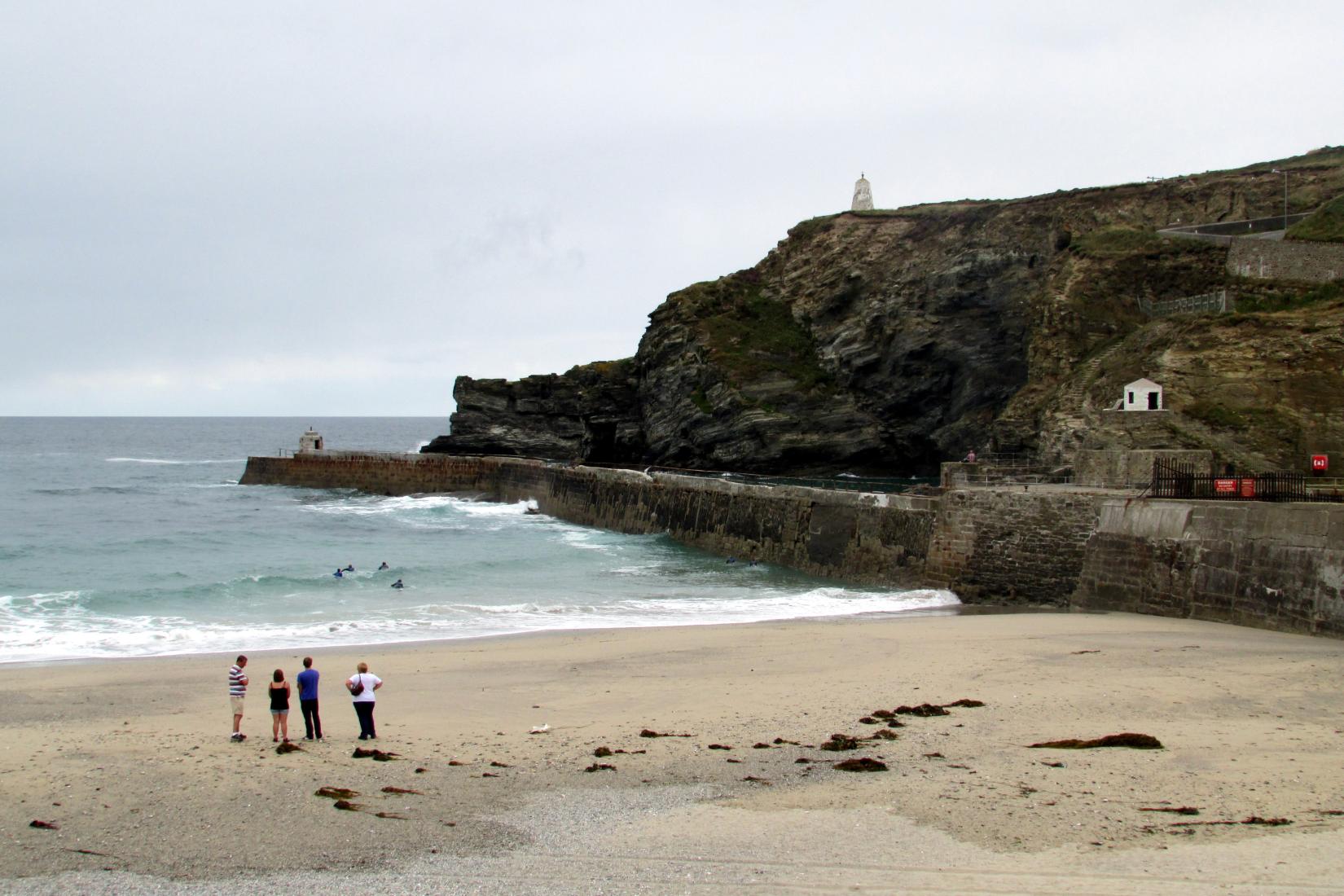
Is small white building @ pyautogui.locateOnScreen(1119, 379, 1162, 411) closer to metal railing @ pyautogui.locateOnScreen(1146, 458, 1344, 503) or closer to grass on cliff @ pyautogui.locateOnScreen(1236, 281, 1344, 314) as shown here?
grass on cliff @ pyautogui.locateOnScreen(1236, 281, 1344, 314)

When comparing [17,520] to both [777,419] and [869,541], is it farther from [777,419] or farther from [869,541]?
[869,541]

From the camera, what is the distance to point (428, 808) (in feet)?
27.6

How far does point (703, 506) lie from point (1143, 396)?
1334 cm

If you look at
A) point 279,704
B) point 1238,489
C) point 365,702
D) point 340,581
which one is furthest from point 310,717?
point 1238,489

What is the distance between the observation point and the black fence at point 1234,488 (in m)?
17.5

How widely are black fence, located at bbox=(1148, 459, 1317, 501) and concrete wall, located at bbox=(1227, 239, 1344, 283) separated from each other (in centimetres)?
1369

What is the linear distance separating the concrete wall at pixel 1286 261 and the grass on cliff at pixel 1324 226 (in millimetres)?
899

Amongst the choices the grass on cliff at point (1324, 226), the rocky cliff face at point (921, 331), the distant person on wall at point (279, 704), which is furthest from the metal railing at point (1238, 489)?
the grass on cliff at point (1324, 226)

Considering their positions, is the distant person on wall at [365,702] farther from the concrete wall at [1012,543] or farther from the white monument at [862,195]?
the white monument at [862,195]

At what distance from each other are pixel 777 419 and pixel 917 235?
10.5m

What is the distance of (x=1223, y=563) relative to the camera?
55.5ft

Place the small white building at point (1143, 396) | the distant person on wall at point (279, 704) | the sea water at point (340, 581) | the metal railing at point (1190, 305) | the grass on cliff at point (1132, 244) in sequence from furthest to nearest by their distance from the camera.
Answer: the grass on cliff at point (1132, 244) < the metal railing at point (1190, 305) < the small white building at point (1143, 396) < the sea water at point (340, 581) < the distant person on wall at point (279, 704)

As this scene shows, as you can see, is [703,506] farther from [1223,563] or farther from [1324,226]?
[1324,226]

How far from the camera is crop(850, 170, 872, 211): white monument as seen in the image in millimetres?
51312
